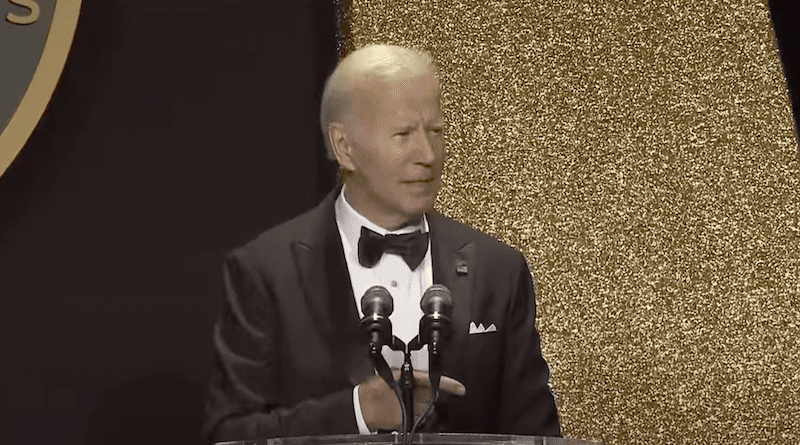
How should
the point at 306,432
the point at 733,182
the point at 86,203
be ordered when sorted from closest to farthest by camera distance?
the point at 306,432, the point at 86,203, the point at 733,182

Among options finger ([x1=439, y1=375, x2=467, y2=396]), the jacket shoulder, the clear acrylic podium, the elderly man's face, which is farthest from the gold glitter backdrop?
the clear acrylic podium

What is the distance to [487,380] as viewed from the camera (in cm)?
175

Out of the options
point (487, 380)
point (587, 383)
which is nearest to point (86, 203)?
point (487, 380)

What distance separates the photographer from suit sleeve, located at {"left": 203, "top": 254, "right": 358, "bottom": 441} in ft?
5.56

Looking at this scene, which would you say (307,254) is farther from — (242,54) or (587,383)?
(587,383)

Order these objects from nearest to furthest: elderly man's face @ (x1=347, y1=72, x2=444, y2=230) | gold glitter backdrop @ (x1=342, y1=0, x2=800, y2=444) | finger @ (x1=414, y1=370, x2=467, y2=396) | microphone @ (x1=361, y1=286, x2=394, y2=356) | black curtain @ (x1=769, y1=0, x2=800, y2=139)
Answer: microphone @ (x1=361, y1=286, x2=394, y2=356) < finger @ (x1=414, y1=370, x2=467, y2=396) < elderly man's face @ (x1=347, y1=72, x2=444, y2=230) < gold glitter backdrop @ (x1=342, y1=0, x2=800, y2=444) < black curtain @ (x1=769, y1=0, x2=800, y2=139)

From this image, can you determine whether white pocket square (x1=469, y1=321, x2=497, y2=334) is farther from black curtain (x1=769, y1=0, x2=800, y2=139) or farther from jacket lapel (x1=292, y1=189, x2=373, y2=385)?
black curtain (x1=769, y1=0, x2=800, y2=139)

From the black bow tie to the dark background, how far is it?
16 centimetres

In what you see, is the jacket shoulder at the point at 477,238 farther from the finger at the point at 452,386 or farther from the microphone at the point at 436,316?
the microphone at the point at 436,316

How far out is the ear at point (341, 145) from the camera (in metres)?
1.82

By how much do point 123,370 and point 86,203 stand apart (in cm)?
33

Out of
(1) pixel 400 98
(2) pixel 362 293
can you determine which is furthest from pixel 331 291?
(1) pixel 400 98

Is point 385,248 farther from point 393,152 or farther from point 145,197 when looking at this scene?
point 145,197

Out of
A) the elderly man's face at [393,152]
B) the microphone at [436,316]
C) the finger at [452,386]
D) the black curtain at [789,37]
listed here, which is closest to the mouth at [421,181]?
the elderly man's face at [393,152]
